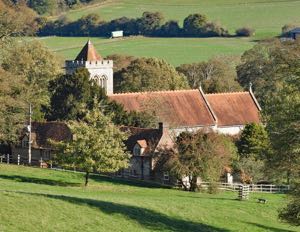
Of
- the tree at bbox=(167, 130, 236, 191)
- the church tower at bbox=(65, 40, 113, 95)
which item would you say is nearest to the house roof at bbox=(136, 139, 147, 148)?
the tree at bbox=(167, 130, 236, 191)

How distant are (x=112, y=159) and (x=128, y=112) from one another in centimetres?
2187

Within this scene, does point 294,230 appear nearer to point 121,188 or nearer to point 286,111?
point 286,111

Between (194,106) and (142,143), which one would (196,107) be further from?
(142,143)

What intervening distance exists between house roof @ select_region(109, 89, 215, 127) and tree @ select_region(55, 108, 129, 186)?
23464 mm

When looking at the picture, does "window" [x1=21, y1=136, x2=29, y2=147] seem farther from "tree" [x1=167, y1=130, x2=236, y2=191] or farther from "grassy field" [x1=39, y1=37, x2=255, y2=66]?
"grassy field" [x1=39, y1=37, x2=255, y2=66]

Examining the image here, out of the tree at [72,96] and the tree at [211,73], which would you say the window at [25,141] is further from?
the tree at [211,73]

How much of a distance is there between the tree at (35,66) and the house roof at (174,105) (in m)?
7.76

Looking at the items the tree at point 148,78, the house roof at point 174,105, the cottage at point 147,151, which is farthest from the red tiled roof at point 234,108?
the cottage at point 147,151

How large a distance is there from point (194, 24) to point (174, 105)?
247 ft

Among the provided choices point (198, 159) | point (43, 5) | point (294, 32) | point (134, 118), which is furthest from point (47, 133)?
point (43, 5)

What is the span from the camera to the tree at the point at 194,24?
162 m

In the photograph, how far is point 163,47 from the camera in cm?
15375

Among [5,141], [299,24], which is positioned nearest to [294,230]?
[5,141]

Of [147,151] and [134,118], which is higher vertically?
[134,118]
